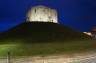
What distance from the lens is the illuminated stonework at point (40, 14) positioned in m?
97.3

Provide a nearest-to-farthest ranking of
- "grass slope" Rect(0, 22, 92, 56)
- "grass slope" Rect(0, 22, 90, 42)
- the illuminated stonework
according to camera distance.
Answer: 1. "grass slope" Rect(0, 22, 92, 56)
2. "grass slope" Rect(0, 22, 90, 42)
3. the illuminated stonework

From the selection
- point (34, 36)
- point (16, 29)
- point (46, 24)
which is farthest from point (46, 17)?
point (34, 36)

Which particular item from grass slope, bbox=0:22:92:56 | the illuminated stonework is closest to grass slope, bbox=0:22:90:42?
grass slope, bbox=0:22:92:56

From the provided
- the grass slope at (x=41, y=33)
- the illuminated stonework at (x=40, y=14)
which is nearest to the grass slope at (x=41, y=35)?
the grass slope at (x=41, y=33)

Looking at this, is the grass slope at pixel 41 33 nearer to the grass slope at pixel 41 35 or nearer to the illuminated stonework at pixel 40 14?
the grass slope at pixel 41 35

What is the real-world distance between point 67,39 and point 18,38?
45.8ft

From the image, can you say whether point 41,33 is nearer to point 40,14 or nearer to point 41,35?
point 41,35

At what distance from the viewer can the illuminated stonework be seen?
319 ft

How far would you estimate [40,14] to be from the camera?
98.9 metres

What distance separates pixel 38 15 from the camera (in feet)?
321

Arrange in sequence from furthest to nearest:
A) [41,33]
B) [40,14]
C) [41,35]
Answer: [40,14]
[41,33]
[41,35]

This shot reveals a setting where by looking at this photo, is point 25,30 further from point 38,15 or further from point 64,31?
point 38,15

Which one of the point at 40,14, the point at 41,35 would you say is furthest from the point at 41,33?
the point at 40,14

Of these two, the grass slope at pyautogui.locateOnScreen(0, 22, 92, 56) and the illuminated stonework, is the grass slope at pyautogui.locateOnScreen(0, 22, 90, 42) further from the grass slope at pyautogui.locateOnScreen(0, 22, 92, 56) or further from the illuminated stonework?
the illuminated stonework
